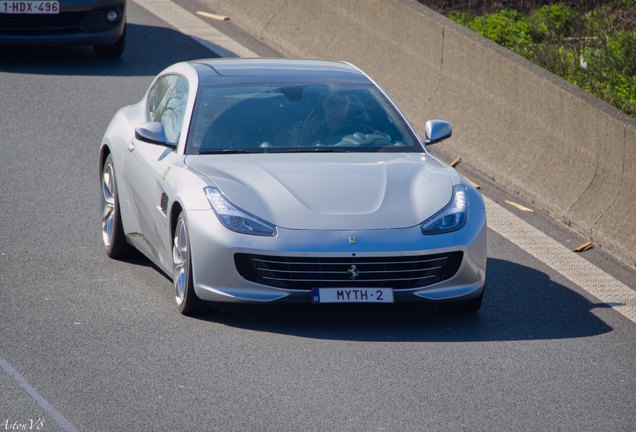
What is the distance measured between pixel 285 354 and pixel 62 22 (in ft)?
30.3

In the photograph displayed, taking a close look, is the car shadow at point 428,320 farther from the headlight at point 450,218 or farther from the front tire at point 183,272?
the headlight at point 450,218

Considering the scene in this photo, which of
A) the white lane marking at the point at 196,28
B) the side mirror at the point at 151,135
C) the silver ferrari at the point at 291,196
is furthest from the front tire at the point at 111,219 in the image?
the white lane marking at the point at 196,28

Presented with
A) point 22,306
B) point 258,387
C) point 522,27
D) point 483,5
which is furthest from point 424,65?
point 258,387

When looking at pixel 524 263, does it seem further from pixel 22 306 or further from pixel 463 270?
pixel 22 306

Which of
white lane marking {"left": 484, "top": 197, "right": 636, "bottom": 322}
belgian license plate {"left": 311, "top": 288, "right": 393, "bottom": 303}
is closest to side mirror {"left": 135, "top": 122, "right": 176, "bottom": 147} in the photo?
belgian license plate {"left": 311, "top": 288, "right": 393, "bottom": 303}

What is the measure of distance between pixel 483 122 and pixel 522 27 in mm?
3689

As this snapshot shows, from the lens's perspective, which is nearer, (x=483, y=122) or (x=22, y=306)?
(x=22, y=306)

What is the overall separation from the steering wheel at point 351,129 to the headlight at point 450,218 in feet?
3.34

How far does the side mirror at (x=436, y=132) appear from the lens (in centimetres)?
841

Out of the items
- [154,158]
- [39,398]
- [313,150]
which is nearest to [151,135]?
[154,158]

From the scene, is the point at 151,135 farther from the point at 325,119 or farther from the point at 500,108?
the point at 500,108

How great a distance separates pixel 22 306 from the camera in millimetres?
7566

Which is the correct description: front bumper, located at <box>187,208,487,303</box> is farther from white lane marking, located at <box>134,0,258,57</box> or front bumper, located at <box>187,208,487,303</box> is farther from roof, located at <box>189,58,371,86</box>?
white lane marking, located at <box>134,0,258,57</box>

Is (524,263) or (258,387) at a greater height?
(258,387)
